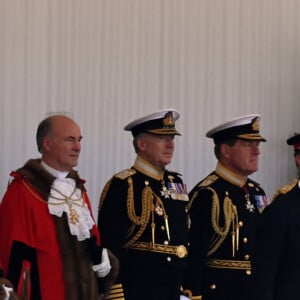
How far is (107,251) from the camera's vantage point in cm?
431

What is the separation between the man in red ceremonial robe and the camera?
4.06 m

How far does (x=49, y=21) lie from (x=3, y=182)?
3.60 ft

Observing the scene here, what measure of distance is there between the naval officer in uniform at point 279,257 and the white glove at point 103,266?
104 cm

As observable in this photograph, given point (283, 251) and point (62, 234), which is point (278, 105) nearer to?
point (62, 234)

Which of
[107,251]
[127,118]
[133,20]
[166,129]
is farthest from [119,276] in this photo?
[133,20]

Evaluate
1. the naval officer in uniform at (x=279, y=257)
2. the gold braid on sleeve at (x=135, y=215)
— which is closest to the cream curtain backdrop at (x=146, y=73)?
the gold braid on sleeve at (x=135, y=215)

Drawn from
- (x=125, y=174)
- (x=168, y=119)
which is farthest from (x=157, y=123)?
(x=125, y=174)

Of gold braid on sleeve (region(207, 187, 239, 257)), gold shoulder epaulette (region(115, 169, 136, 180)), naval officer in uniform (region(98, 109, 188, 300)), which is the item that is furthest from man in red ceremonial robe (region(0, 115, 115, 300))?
gold braid on sleeve (region(207, 187, 239, 257))

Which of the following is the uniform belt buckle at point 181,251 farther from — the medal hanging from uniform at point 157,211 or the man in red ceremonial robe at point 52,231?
the man in red ceremonial robe at point 52,231

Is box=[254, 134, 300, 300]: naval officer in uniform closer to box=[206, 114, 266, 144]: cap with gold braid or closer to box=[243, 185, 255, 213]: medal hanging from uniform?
box=[243, 185, 255, 213]: medal hanging from uniform

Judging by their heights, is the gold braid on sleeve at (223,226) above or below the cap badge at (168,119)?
below

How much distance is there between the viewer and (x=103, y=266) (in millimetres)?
4246

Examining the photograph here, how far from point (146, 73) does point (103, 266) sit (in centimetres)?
240

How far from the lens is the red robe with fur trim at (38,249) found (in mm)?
4047
